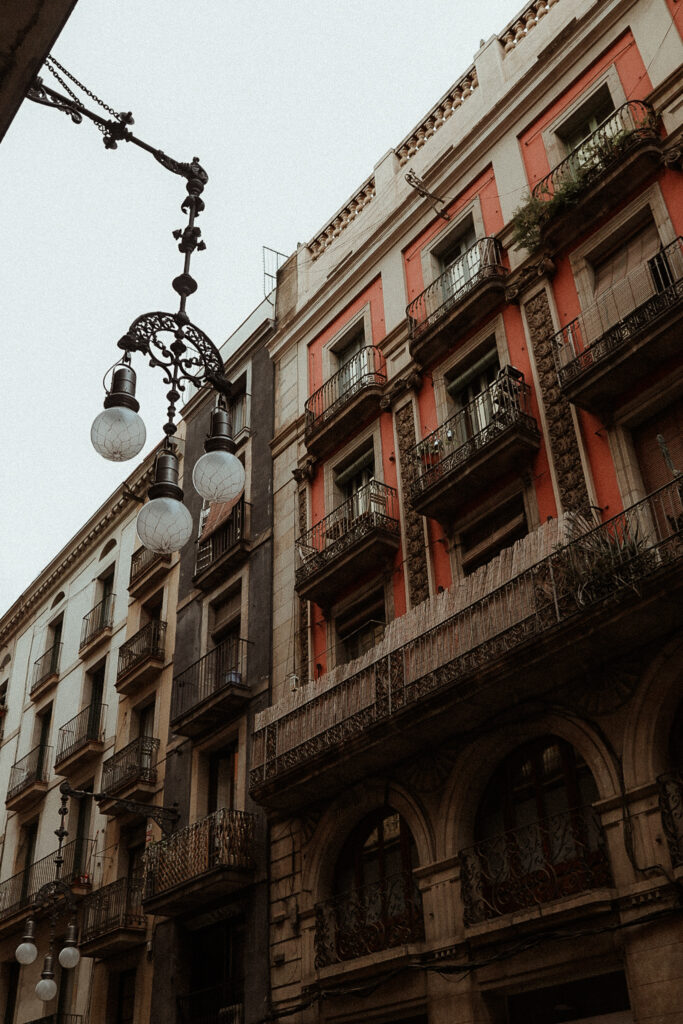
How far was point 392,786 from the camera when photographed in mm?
13562

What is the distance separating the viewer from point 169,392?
8.51 m

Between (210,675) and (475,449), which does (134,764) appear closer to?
(210,675)

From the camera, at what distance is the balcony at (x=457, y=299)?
15.7m

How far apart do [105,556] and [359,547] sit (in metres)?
13.8

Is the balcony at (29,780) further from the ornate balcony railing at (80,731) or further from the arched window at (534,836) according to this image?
the arched window at (534,836)

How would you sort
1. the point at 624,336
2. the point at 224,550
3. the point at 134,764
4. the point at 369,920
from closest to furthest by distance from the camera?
the point at 624,336
the point at 369,920
the point at 134,764
the point at 224,550

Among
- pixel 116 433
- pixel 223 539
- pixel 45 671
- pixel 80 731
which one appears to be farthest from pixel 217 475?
pixel 45 671

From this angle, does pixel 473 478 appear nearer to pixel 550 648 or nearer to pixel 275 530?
pixel 550 648

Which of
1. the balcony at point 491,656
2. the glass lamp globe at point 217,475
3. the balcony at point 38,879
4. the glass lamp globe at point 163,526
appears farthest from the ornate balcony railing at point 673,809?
the balcony at point 38,879

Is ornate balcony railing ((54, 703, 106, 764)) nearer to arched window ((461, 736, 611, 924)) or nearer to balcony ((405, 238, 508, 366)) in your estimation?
balcony ((405, 238, 508, 366))

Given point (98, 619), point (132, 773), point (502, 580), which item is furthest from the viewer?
point (98, 619)

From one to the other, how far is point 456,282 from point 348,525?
4.78 m

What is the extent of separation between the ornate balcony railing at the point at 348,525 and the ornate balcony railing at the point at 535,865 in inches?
217

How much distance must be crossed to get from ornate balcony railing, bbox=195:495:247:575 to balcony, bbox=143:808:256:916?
19.5ft
